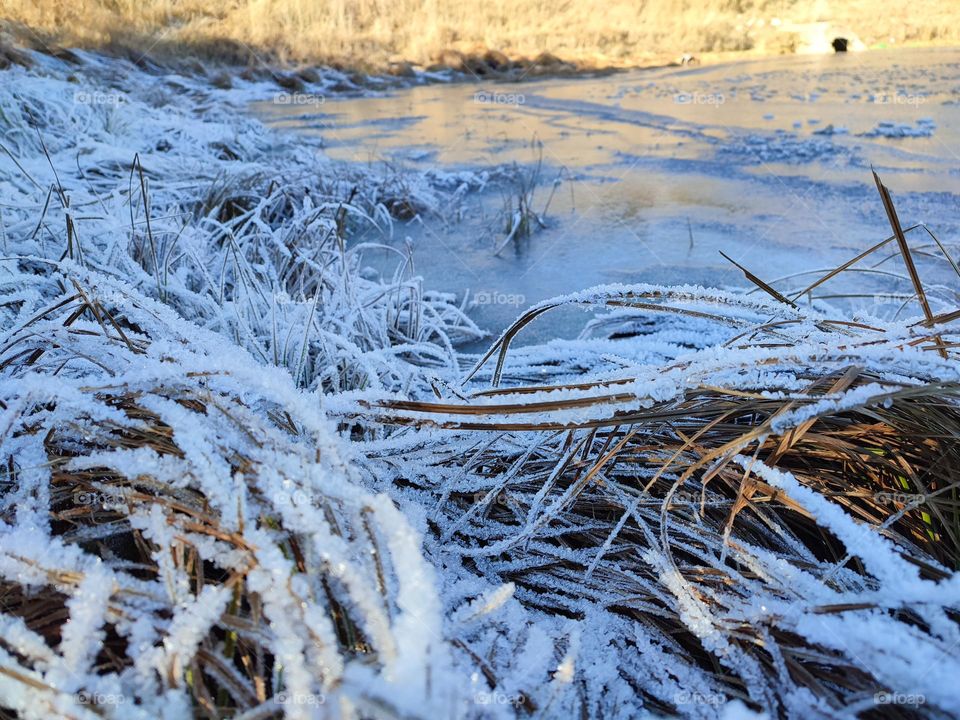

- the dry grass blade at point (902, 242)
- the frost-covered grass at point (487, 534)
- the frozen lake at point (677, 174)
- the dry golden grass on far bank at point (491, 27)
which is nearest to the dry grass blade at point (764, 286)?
the frost-covered grass at point (487, 534)

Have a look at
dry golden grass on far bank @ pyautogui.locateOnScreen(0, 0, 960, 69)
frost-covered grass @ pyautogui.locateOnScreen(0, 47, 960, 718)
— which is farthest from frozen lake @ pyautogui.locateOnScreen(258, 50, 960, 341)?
dry golden grass on far bank @ pyautogui.locateOnScreen(0, 0, 960, 69)

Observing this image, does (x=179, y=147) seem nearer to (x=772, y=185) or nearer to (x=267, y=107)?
(x=772, y=185)

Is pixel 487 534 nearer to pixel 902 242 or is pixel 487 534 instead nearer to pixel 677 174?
pixel 902 242

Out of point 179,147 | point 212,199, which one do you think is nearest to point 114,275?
point 212,199

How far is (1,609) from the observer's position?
0.47 meters

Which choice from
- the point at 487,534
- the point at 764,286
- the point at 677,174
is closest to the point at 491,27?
the point at 677,174

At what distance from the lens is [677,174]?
2.81 m

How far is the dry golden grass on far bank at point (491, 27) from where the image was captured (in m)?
7.24

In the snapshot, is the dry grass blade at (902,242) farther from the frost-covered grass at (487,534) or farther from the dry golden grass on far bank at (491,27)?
the dry golden grass on far bank at (491,27)

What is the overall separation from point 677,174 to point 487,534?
2571 mm

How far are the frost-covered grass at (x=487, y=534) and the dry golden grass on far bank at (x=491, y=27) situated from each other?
310 inches

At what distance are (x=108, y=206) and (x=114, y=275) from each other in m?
0.58

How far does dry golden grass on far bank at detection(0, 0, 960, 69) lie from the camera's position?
724cm

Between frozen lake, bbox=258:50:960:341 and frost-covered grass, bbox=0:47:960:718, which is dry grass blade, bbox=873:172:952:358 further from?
frozen lake, bbox=258:50:960:341
